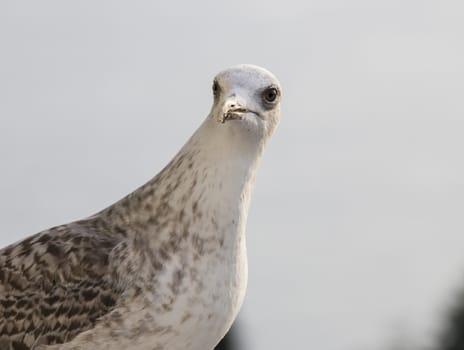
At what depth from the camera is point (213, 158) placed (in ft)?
38.6

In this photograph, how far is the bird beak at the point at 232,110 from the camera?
11227 mm

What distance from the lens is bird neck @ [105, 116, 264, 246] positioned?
38.5 ft

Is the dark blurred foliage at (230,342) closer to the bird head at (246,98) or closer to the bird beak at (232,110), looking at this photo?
the bird head at (246,98)

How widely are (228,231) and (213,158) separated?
64cm

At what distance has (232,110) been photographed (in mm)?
11297

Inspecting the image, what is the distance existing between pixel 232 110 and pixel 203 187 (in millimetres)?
846

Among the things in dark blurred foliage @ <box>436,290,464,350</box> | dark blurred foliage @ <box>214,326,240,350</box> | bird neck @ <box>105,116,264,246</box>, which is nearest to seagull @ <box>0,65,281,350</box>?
bird neck @ <box>105,116,264,246</box>

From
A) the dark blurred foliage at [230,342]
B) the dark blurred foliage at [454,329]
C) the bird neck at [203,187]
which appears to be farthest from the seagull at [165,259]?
the dark blurred foliage at [454,329]

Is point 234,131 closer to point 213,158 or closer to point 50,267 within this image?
point 213,158

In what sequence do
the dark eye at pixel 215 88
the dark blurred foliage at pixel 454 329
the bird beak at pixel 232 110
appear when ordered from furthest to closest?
the dark blurred foliage at pixel 454 329, the dark eye at pixel 215 88, the bird beak at pixel 232 110

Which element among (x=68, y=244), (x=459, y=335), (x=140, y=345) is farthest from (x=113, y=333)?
(x=459, y=335)

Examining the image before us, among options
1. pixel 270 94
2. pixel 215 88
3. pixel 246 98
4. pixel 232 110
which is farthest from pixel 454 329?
pixel 232 110

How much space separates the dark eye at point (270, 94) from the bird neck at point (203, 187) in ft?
1.32

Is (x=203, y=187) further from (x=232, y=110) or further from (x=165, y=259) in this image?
(x=232, y=110)
